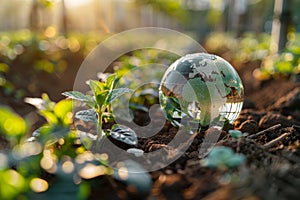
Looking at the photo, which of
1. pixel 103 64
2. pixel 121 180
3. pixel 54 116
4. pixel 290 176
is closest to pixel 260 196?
pixel 290 176

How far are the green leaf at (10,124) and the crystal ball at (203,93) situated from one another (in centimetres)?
103

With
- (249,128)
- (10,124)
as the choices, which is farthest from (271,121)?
(10,124)

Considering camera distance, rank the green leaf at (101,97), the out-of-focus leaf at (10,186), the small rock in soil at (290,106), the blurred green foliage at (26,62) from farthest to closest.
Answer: the blurred green foliage at (26,62) → the small rock in soil at (290,106) → the green leaf at (101,97) → the out-of-focus leaf at (10,186)

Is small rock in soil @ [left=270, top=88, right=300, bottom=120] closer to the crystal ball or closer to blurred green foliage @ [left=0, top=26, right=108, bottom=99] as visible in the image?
the crystal ball

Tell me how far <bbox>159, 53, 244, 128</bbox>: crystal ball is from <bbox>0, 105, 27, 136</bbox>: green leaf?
1.03 meters

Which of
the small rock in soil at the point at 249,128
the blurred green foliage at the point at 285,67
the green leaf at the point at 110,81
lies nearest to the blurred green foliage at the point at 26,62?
the green leaf at the point at 110,81

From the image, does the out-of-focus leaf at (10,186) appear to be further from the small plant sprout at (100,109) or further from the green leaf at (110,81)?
the green leaf at (110,81)

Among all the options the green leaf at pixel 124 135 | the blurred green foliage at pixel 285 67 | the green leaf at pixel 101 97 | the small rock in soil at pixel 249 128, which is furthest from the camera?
the blurred green foliage at pixel 285 67

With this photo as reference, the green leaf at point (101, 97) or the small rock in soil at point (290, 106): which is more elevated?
the green leaf at point (101, 97)

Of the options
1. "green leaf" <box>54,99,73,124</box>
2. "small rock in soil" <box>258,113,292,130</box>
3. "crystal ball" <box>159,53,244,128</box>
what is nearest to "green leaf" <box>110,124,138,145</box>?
"green leaf" <box>54,99,73,124</box>

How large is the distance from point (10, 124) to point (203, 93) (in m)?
1.14

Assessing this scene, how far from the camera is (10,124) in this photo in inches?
64.7

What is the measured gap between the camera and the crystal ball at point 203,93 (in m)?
2.35

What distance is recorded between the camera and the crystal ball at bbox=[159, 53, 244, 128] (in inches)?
92.7
